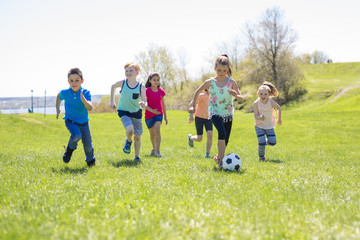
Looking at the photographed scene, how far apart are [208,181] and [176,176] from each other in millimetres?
681

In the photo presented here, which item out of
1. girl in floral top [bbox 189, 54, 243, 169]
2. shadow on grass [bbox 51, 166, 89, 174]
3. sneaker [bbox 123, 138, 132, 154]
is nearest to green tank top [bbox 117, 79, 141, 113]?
sneaker [bbox 123, 138, 132, 154]

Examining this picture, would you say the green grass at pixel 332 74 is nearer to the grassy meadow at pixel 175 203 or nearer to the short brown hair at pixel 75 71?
the grassy meadow at pixel 175 203

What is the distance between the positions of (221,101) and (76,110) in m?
3.74

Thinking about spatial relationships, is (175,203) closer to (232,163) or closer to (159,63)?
(232,163)

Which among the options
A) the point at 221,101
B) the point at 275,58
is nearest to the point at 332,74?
the point at 275,58

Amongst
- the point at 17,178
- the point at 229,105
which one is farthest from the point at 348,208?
the point at 17,178

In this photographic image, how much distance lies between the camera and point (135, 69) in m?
8.55

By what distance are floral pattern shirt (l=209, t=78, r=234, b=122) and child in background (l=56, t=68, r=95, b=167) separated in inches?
125

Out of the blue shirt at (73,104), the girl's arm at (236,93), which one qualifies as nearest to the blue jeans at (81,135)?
the blue shirt at (73,104)

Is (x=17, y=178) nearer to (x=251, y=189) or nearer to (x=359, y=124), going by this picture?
(x=251, y=189)

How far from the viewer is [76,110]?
7.34 meters

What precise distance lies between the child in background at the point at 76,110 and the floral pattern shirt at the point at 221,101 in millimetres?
3167

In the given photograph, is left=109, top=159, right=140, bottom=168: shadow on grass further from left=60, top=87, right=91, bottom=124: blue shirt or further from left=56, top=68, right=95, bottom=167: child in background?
left=60, top=87, right=91, bottom=124: blue shirt

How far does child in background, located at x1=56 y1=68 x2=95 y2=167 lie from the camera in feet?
23.6
